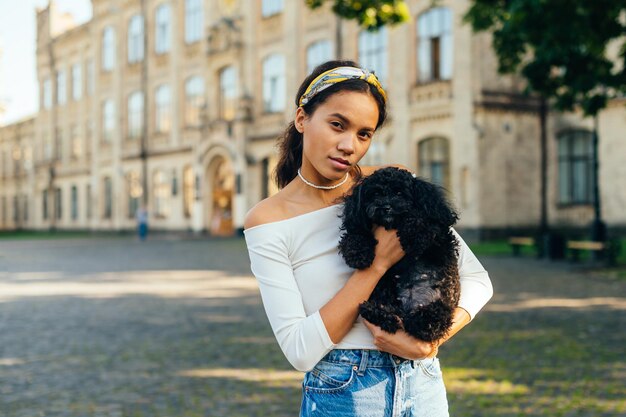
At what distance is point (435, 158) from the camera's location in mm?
29188

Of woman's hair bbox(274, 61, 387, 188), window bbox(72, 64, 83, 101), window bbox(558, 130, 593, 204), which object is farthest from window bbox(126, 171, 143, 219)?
woman's hair bbox(274, 61, 387, 188)

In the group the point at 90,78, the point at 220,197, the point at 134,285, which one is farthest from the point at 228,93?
the point at 134,285

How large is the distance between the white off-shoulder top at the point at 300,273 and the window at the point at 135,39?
46494 mm

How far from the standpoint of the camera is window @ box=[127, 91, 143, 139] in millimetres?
46844

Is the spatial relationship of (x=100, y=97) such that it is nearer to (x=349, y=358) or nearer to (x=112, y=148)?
(x=112, y=148)

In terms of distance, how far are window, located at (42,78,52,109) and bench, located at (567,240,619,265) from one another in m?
48.3

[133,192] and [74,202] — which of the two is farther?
[74,202]

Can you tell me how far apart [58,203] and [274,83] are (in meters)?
28.2

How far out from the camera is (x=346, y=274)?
2215 millimetres

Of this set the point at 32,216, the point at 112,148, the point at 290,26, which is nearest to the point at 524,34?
the point at 290,26

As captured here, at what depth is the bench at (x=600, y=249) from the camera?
17.9 m

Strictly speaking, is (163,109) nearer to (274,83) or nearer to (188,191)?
(188,191)

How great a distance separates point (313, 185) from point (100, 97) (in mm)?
51092

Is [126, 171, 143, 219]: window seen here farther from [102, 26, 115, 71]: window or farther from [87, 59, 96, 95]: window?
[87, 59, 96, 95]: window
